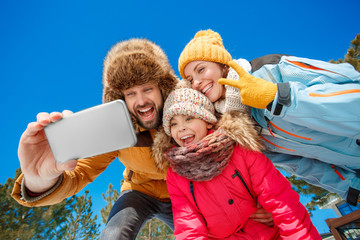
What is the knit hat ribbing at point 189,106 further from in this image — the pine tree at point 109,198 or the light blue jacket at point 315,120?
the pine tree at point 109,198

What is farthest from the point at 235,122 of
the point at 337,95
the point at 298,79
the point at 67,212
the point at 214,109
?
the point at 67,212

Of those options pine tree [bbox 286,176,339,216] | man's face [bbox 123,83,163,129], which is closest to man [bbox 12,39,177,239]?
man's face [bbox 123,83,163,129]

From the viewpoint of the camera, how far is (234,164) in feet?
5.87

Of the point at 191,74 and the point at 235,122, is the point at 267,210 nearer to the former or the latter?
the point at 235,122

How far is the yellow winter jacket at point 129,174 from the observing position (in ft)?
7.23

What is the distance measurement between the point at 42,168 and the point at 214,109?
185 centimetres

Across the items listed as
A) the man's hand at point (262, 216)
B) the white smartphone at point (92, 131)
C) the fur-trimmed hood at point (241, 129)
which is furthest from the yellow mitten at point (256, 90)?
the man's hand at point (262, 216)

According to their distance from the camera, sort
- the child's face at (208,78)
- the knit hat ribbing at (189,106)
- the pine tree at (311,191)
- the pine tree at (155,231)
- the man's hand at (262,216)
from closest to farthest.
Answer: the man's hand at (262,216)
the knit hat ribbing at (189,106)
the child's face at (208,78)
the pine tree at (311,191)
the pine tree at (155,231)

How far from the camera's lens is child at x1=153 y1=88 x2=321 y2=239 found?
166 centimetres

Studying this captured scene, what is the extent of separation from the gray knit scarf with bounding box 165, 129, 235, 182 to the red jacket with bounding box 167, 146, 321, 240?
12cm

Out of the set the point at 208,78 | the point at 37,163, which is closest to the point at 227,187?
the point at 208,78

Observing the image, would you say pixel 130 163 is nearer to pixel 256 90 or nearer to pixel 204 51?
pixel 204 51

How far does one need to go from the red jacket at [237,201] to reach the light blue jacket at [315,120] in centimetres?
36

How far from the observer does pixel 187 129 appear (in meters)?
1.91
